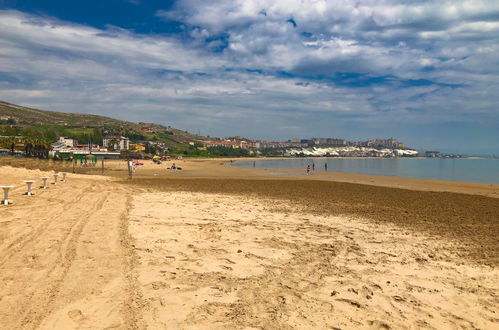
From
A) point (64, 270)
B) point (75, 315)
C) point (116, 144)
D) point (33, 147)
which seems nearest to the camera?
point (75, 315)

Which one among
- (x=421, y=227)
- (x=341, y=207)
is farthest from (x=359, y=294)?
(x=341, y=207)

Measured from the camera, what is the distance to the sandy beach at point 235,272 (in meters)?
4.39

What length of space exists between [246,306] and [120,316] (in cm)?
163

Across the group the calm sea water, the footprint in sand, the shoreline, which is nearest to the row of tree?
the shoreline

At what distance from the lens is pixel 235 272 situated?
19.8 feet

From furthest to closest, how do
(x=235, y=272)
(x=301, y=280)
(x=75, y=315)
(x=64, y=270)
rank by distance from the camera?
(x=235, y=272), (x=301, y=280), (x=64, y=270), (x=75, y=315)

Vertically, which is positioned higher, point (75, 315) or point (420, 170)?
point (75, 315)

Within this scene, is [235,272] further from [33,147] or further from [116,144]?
[116,144]

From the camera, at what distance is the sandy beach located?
14.4 ft

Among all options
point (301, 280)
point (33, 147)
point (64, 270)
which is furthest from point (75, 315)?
point (33, 147)

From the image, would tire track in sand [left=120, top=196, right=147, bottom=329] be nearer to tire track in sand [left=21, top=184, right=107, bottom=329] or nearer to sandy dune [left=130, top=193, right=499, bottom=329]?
sandy dune [left=130, top=193, right=499, bottom=329]

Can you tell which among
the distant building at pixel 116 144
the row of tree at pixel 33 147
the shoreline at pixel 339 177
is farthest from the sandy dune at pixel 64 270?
the distant building at pixel 116 144

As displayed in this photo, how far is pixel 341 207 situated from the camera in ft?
49.4

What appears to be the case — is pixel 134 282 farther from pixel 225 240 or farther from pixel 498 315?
pixel 498 315
